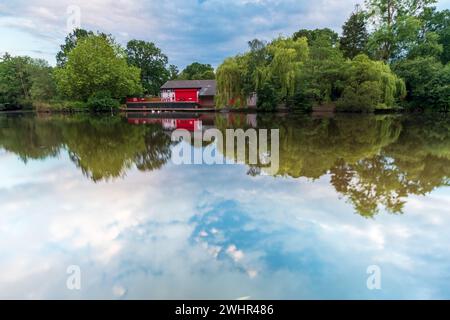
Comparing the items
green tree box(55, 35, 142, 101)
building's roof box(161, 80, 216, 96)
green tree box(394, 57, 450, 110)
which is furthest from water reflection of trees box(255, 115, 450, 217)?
green tree box(55, 35, 142, 101)

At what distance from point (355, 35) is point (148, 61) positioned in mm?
30832

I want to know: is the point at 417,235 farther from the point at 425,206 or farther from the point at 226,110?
the point at 226,110

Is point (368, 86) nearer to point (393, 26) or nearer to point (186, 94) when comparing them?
point (393, 26)

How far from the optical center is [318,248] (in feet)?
11.3

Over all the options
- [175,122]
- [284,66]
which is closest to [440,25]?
[284,66]

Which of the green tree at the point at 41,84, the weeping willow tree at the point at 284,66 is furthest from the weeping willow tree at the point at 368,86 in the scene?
the green tree at the point at 41,84

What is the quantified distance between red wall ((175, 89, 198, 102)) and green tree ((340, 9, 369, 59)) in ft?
60.5

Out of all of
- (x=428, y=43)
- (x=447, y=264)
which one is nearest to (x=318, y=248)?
(x=447, y=264)

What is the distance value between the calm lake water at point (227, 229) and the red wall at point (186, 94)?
3138cm

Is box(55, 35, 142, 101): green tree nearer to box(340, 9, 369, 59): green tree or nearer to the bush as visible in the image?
the bush

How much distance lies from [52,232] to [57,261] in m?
0.85

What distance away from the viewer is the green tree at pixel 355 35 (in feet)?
111
